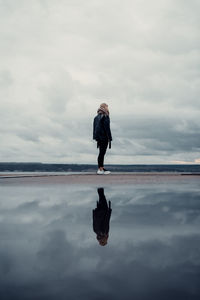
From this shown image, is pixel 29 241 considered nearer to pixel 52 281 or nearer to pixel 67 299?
pixel 52 281

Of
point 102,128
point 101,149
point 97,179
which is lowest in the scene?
point 97,179

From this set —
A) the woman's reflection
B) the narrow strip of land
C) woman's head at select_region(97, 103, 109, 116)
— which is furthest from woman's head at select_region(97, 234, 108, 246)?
woman's head at select_region(97, 103, 109, 116)

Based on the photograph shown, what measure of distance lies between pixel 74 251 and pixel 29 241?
0.49 metres

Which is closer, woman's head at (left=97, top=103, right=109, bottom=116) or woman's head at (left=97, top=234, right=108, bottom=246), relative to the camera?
woman's head at (left=97, top=234, right=108, bottom=246)

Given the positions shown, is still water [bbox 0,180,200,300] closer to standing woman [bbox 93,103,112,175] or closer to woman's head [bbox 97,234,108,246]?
woman's head [bbox 97,234,108,246]

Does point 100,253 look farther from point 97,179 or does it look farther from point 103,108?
point 103,108

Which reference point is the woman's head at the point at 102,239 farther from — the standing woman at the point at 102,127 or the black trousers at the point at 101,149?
the black trousers at the point at 101,149

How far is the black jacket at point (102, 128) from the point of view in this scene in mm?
11266

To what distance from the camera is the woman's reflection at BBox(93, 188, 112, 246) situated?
108 inches

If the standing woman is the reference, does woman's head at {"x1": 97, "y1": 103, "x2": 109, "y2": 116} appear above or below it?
above

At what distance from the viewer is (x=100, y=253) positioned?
89.9 inches

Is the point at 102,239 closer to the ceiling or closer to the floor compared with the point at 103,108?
closer to the floor

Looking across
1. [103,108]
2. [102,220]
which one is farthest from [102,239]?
[103,108]

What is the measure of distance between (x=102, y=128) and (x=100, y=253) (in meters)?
9.15
